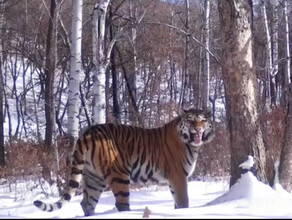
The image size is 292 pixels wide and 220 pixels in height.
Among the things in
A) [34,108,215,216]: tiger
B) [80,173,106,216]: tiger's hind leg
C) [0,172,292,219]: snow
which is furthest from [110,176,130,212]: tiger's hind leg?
[80,173,106,216]: tiger's hind leg

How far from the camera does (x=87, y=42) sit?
28.1 m

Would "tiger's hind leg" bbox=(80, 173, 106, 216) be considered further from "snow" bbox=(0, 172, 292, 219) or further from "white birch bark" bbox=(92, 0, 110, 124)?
"white birch bark" bbox=(92, 0, 110, 124)

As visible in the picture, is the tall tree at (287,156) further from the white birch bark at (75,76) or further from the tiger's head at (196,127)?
the white birch bark at (75,76)

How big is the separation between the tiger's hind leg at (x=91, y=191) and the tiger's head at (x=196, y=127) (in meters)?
1.21

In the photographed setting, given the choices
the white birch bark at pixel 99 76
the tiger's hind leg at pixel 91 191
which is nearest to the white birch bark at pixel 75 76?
the white birch bark at pixel 99 76

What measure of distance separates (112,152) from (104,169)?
238 mm

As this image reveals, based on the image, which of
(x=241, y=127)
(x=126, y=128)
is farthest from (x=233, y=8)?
(x=126, y=128)

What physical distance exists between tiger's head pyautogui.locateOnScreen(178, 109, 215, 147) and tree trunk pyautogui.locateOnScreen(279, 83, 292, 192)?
1.07 meters

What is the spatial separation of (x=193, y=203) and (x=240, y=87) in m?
2.41

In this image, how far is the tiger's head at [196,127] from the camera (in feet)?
25.5

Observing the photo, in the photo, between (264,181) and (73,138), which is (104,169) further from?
(73,138)

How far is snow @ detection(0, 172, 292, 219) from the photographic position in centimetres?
532

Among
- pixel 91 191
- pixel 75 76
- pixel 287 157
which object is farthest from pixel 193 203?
pixel 75 76

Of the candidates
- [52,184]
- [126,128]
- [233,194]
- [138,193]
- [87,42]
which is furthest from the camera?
[87,42]
